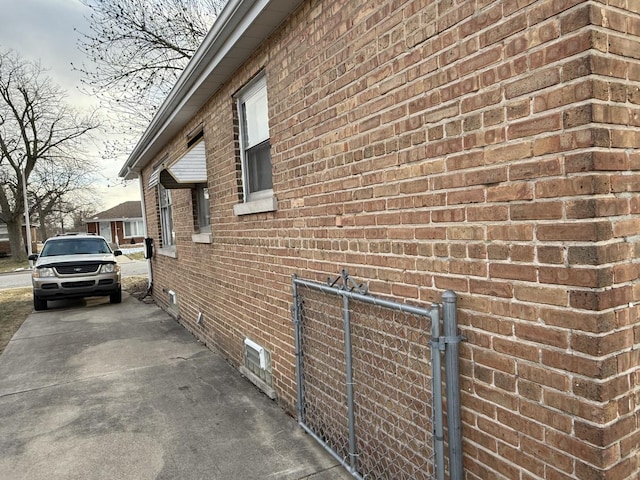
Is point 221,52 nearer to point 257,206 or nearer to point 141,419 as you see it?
point 257,206

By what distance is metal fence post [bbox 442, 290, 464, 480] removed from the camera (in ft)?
6.72

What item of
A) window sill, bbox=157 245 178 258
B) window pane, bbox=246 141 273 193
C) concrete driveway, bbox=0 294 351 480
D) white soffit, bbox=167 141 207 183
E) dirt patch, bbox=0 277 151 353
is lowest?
dirt patch, bbox=0 277 151 353

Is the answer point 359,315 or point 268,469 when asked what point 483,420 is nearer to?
point 359,315

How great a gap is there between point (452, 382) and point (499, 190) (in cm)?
93

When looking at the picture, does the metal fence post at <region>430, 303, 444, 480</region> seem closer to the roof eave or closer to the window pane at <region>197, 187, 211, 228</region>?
the roof eave

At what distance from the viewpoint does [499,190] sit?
1.85 metres

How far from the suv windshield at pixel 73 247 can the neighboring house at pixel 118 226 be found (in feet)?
125

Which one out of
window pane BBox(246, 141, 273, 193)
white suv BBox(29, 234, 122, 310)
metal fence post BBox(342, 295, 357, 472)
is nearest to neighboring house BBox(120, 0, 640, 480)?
metal fence post BBox(342, 295, 357, 472)

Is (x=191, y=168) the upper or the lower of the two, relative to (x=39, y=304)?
upper

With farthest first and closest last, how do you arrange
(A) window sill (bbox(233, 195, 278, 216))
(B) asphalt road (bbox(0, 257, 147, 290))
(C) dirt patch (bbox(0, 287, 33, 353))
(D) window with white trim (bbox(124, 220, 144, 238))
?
(D) window with white trim (bbox(124, 220, 144, 238)) → (B) asphalt road (bbox(0, 257, 147, 290)) → (C) dirt patch (bbox(0, 287, 33, 353)) → (A) window sill (bbox(233, 195, 278, 216))

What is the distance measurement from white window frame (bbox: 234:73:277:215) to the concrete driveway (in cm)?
194

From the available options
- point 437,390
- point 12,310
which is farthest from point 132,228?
point 437,390

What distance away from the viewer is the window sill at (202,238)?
6.12m

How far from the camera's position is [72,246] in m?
12.0
